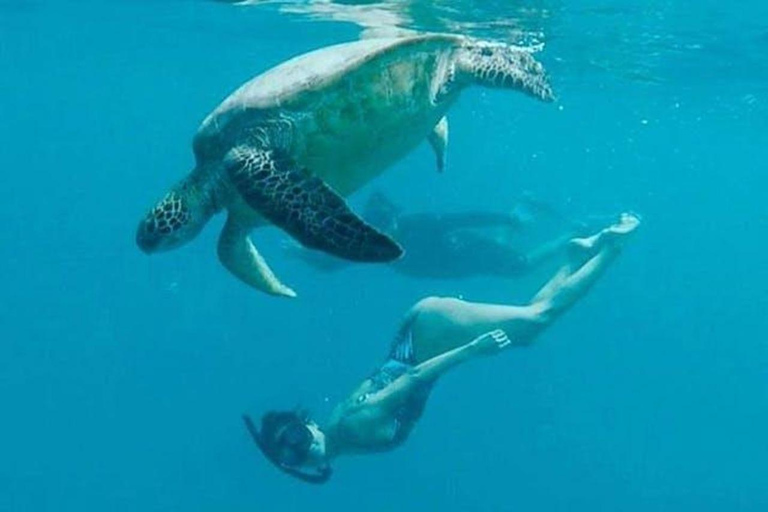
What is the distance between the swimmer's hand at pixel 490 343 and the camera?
9.33 metres

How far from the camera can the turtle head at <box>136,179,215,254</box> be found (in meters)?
5.50

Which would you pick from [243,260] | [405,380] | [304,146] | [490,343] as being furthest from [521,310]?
[304,146]

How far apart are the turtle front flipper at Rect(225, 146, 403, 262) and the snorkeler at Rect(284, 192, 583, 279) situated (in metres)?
10.5

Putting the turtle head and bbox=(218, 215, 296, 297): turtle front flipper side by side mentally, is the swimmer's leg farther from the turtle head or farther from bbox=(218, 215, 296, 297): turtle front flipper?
the turtle head

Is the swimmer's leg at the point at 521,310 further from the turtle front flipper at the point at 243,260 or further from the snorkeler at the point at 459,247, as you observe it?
the snorkeler at the point at 459,247

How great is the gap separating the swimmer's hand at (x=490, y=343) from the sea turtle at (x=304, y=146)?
3178mm

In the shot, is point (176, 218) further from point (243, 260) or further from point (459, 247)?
point (459, 247)

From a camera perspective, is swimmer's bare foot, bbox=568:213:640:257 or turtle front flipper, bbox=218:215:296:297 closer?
turtle front flipper, bbox=218:215:296:297

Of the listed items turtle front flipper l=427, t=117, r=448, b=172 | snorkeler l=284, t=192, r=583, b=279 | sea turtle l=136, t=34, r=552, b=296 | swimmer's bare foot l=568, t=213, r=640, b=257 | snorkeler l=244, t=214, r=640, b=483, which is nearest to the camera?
sea turtle l=136, t=34, r=552, b=296


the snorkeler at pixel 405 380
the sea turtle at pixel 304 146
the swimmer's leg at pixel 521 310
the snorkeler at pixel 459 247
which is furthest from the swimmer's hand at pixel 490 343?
the snorkeler at pixel 459 247

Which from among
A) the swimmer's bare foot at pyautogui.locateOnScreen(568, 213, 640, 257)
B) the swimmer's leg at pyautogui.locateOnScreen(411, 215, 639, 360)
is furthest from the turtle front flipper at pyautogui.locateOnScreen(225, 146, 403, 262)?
the swimmer's bare foot at pyautogui.locateOnScreen(568, 213, 640, 257)

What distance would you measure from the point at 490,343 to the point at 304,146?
4309 mm

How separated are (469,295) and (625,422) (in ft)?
27.2

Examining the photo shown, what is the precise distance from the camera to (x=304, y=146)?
5641 mm
